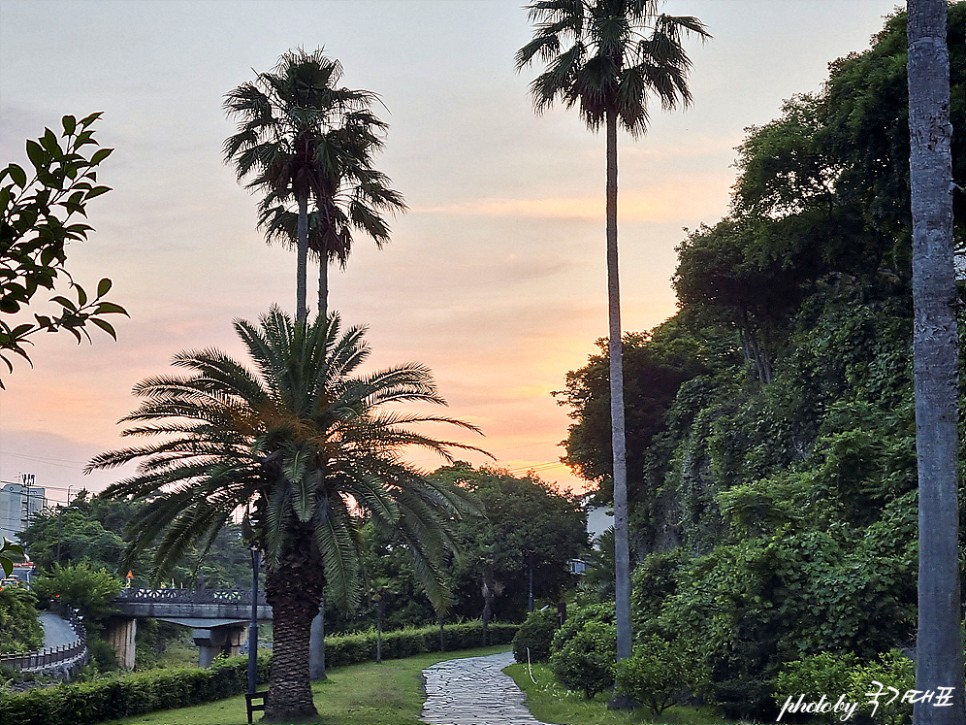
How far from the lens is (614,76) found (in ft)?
73.5

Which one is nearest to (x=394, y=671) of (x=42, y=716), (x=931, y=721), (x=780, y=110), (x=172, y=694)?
(x=172, y=694)

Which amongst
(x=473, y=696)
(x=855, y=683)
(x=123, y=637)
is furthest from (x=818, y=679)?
(x=123, y=637)

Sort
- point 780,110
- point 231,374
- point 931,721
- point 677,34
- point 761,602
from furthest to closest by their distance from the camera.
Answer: point 780,110 < point 677,34 < point 231,374 < point 761,602 < point 931,721

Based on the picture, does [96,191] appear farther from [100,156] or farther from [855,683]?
[855,683]

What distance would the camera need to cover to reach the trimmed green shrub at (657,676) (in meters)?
18.7

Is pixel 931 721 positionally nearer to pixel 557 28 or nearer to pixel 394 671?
pixel 557 28

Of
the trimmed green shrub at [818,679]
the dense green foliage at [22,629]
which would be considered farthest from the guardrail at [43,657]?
the trimmed green shrub at [818,679]

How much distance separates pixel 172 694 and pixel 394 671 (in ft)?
38.6

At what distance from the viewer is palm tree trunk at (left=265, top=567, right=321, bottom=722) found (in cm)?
1978

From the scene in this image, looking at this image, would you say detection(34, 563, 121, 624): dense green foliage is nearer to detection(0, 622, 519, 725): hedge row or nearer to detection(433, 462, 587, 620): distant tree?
detection(433, 462, 587, 620): distant tree

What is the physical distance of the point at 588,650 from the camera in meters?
24.6

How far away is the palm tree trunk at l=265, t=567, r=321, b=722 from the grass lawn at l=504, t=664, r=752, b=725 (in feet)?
17.7

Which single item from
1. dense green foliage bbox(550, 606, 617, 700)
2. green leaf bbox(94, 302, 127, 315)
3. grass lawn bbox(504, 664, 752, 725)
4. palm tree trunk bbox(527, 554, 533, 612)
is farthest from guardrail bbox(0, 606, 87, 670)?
green leaf bbox(94, 302, 127, 315)

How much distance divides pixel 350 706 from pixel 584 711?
17.9 feet
